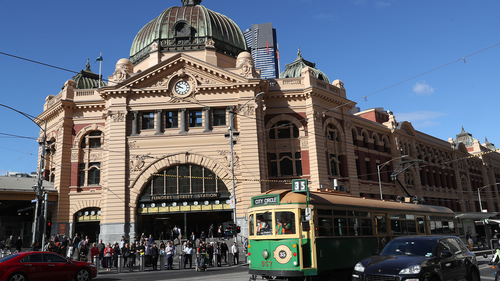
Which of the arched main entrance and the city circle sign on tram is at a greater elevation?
the arched main entrance

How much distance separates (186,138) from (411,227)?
73.7 ft

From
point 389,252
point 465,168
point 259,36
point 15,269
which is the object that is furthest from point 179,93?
point 259,36

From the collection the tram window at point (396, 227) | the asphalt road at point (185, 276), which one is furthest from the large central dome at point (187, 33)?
the tram window at point (396, 227)

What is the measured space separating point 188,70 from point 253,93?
6.57m

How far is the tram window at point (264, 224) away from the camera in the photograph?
13852mm

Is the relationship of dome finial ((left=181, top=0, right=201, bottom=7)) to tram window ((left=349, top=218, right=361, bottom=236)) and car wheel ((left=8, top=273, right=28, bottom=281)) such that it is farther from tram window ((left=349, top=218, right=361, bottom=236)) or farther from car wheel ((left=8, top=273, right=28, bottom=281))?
tram window ((left=349, top=218, right=361, bottom=236))

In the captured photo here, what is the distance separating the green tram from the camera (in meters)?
13.2

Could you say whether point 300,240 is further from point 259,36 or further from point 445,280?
point 259,36

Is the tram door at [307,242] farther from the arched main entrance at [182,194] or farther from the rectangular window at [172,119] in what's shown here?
the rectangular window at [172,119]

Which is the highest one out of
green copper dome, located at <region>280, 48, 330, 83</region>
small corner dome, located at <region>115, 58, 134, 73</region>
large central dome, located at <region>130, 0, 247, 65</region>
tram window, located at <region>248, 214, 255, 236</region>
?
large central dome, located at <region>130, 0, 247, 65</region>

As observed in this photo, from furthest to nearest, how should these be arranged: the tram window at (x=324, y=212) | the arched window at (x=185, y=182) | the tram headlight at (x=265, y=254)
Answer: the arched window at (x=185, y=182)
the tram window at (x=324, y=212)
the tram headlight at (x=265, y=254)

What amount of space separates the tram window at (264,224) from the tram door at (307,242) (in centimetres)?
114

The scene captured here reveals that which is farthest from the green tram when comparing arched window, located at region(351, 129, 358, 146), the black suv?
arched window, located at region(351, 129, 358, 146)

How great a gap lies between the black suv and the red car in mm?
12053
